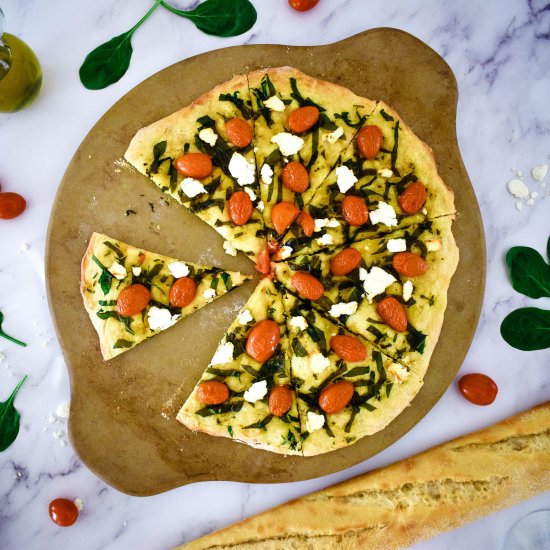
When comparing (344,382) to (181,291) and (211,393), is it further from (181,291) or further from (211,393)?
(181,291)

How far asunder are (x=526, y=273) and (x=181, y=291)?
3.20 metres

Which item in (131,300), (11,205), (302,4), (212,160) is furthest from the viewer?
(302,4)

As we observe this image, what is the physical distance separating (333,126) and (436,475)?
10.8 ft

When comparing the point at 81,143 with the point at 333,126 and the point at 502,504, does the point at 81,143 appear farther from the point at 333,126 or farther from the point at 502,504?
the point at 502,504

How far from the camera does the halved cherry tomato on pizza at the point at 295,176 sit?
5.00 m

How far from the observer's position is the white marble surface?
17.4ft

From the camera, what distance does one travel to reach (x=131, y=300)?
4832mm

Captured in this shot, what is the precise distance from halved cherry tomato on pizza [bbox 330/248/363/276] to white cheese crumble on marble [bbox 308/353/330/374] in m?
0.75

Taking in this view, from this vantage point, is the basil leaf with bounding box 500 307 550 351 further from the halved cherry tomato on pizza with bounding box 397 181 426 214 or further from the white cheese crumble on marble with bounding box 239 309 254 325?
the white cheese crumble on marble with bounding box 239 309 254 325

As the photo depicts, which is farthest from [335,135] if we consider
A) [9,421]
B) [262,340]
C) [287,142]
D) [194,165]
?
[9,421]

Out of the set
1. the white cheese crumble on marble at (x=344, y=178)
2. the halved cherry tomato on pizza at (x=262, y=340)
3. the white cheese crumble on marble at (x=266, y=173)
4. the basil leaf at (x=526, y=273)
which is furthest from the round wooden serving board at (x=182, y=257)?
the white cheese crumble on marble at (x=344, y=178)

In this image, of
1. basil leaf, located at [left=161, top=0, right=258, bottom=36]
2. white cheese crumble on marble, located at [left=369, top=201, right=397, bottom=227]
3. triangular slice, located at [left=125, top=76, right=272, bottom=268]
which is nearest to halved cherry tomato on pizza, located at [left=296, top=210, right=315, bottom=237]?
triangular slice, located at [left=125, top=76, right=272, bottom=268]

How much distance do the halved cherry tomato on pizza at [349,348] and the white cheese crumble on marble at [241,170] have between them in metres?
1.60

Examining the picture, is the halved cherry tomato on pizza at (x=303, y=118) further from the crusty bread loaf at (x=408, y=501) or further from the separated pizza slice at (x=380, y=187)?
the crusty bread loaf at (x=408, y=501)
